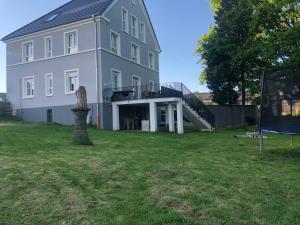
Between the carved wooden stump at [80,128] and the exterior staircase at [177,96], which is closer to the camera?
the carved wooden stump at [80,128]

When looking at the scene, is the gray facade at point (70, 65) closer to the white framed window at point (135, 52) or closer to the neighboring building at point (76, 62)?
the neighboring building at point (76, 62)

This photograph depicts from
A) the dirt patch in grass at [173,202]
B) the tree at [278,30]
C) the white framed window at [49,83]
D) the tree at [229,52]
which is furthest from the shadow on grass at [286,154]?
the white framed window at [49,83]

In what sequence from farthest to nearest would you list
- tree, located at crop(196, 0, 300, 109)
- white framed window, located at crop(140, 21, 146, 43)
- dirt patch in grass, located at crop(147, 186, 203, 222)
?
1. white framed window, located at crop(140, 21, 146, 43)
2. tree, located at crop(196, 0, 300, 109)
3. dirt patch in grass, located at crop(147, 186, 203, 222)

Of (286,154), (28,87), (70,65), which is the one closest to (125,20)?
(70,65)

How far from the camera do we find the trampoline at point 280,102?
876 cm

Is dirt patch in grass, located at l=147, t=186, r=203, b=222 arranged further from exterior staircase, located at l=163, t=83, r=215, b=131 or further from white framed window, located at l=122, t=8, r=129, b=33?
white framed window, located at l=122, t=8, r=129, b=33

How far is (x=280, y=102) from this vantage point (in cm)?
885

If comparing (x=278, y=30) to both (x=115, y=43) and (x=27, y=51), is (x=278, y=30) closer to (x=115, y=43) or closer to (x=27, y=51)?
(x=115, y=43)

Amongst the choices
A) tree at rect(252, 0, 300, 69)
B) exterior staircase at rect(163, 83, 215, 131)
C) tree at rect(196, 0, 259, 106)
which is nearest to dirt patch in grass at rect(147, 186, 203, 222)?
exterior staircase at rect(163, 83, 215, 131)

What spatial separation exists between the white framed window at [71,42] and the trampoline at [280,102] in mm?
16343

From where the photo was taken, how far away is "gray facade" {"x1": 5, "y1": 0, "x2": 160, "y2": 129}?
21.9 metres

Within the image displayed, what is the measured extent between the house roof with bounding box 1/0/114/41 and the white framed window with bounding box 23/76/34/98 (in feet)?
10.7

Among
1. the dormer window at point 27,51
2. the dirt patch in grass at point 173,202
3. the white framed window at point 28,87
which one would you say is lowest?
the dirt patch in grass at point 173,202

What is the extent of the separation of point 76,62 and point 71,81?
4.46 ft
